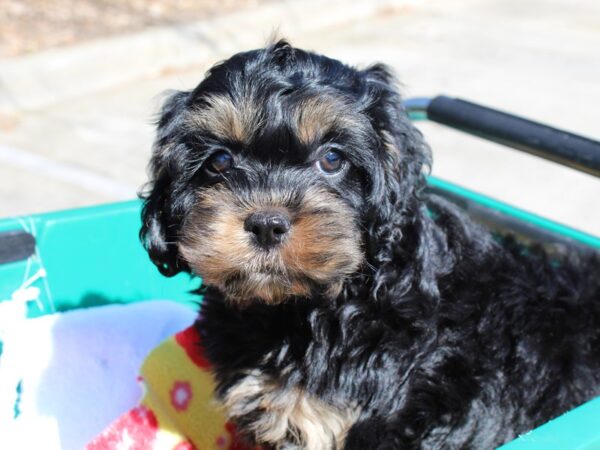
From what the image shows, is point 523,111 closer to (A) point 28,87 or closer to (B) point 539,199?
(B) point 539,199

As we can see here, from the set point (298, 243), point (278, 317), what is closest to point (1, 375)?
point (278, 317)

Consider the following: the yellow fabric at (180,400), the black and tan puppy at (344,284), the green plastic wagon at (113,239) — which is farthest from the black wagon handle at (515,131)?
the yellow fabric at (180,400)

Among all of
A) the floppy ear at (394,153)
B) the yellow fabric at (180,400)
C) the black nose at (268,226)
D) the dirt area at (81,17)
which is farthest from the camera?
the dirt area at (81,17)

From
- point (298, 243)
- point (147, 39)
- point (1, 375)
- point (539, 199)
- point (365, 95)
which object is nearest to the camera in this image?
point (298, 243)

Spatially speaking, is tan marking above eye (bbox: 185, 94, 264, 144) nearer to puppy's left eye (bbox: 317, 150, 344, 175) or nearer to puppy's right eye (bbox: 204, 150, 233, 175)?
puppy's right eye (bbox: 204, 150, 233, 175)

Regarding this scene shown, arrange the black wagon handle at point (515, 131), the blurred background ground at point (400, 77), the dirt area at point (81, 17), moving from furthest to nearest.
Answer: the dirt area at point (81, 17) → the blurred background ground at point (400, 77) → the black wagon handle at point (515, 131)

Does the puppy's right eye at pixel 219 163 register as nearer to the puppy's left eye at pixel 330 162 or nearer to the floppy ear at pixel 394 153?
the puppy's left eye at pixel 330 162
